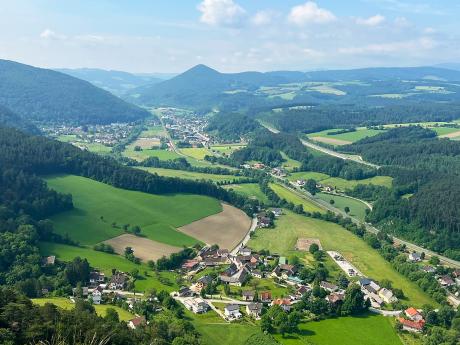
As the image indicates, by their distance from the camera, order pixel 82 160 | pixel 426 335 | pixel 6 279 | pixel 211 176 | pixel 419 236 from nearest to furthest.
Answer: pixel 426 335 < pixel 6 279 < pixel 419 236 < pixel 82 160 < pixel 211 176

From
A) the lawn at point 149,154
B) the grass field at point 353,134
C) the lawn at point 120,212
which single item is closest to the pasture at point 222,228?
the lawn at point 120,212

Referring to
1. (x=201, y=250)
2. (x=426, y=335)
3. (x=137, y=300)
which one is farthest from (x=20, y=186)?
(x=426, y=335)

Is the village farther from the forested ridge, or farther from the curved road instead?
the forested ridge

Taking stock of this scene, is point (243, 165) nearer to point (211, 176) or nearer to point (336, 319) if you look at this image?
point (211, 176)

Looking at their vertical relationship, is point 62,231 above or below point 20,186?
below

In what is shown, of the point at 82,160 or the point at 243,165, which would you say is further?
the point at 243,165

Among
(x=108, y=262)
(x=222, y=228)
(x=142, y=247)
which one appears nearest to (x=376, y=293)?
(x=222, y=228)

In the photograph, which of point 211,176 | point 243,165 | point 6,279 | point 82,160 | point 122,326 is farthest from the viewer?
point 243,165

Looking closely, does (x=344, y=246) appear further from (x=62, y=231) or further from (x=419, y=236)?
(x=62, y=231)
